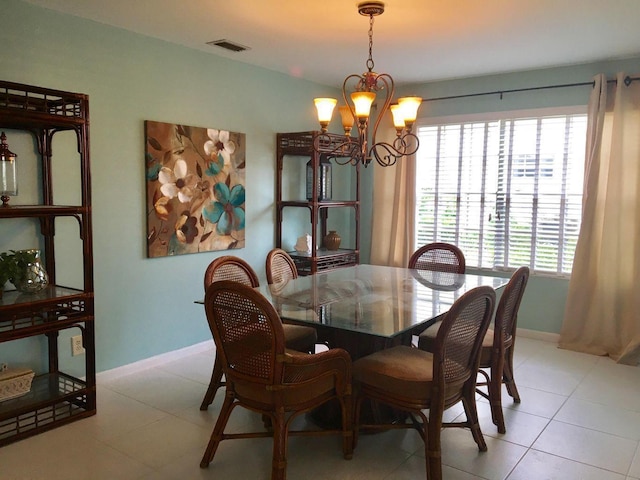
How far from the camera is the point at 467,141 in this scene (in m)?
4.84

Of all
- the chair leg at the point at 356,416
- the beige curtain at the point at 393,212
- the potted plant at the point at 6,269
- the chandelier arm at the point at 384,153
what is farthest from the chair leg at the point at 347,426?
the beige curtain at the point at 393,212

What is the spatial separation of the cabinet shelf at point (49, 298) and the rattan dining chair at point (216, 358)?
2.09ft

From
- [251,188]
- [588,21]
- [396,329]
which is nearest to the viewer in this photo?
[396,329]

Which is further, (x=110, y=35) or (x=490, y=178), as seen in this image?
(x=490, y=178)

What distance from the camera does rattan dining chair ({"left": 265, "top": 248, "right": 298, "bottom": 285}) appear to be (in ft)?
11.0

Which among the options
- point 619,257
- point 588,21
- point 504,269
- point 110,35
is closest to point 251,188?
point 110,35

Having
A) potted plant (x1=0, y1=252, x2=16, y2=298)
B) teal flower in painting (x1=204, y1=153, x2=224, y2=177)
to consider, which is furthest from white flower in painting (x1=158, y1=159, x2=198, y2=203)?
potted plant (x1=0, y1=252, x2=16, y2=298)

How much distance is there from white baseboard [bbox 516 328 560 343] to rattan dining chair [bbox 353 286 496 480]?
224cm

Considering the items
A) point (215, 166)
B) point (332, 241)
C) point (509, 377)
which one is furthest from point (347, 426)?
point (332, 241)

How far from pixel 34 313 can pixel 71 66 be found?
1.47 m

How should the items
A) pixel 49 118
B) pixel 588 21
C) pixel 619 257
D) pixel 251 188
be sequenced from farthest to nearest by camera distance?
pixel 251 188, pixel 619 257, pixel 588 21, pixel 49 118

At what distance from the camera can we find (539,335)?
4539mm

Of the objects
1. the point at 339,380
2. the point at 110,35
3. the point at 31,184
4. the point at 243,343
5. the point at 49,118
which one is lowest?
the point at 339,380

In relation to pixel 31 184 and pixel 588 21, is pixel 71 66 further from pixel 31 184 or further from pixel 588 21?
pixel 588 21
